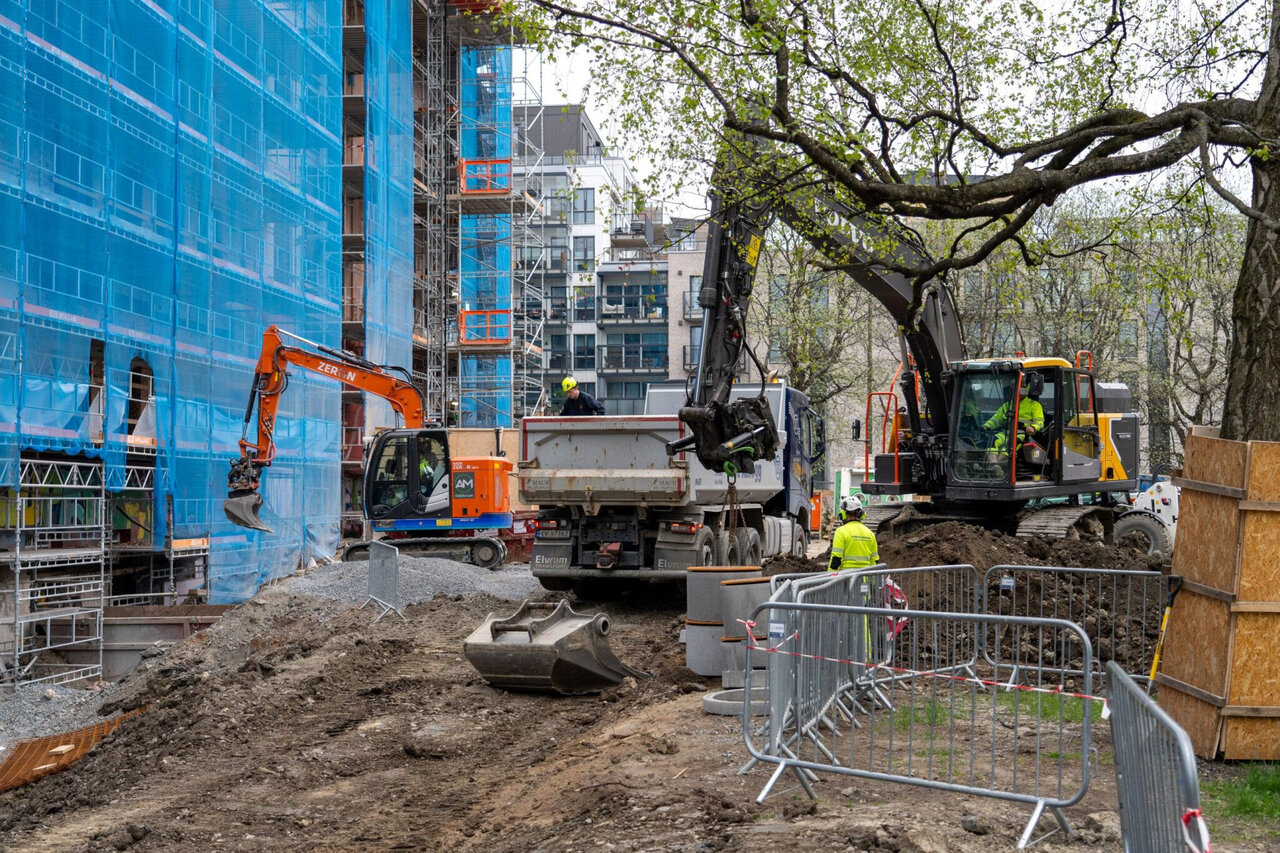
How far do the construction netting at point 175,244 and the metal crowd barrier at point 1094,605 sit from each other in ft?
39.6

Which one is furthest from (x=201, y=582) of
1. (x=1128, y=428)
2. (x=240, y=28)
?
(x=1128, y=428)

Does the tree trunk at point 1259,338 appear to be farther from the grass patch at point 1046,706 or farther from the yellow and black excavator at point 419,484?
the yellow and black excavator at point 419,484

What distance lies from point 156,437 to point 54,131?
16.8 ft

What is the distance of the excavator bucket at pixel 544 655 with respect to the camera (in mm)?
11492

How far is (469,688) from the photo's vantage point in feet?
39.8

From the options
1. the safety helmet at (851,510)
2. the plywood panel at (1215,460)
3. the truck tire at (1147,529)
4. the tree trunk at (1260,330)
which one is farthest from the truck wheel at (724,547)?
the plywood panel at (1215,460)

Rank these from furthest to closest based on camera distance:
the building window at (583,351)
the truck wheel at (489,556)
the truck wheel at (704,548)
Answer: the building window at (583,351), the truck wheel at (489,556), the truck wheel at (704,548)

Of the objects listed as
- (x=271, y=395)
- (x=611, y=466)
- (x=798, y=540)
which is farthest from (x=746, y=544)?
(x=271, y=395)

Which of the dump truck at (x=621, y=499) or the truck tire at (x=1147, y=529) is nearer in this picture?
the dump truck at (x=621, y=499)

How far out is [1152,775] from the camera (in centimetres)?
440

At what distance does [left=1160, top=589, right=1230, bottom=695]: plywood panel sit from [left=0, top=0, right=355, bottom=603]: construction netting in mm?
13616

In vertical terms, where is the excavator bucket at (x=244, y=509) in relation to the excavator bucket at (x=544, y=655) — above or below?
above

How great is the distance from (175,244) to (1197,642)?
17316 millimetres

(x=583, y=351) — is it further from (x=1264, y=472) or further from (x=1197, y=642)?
(x=1264, y=472)
